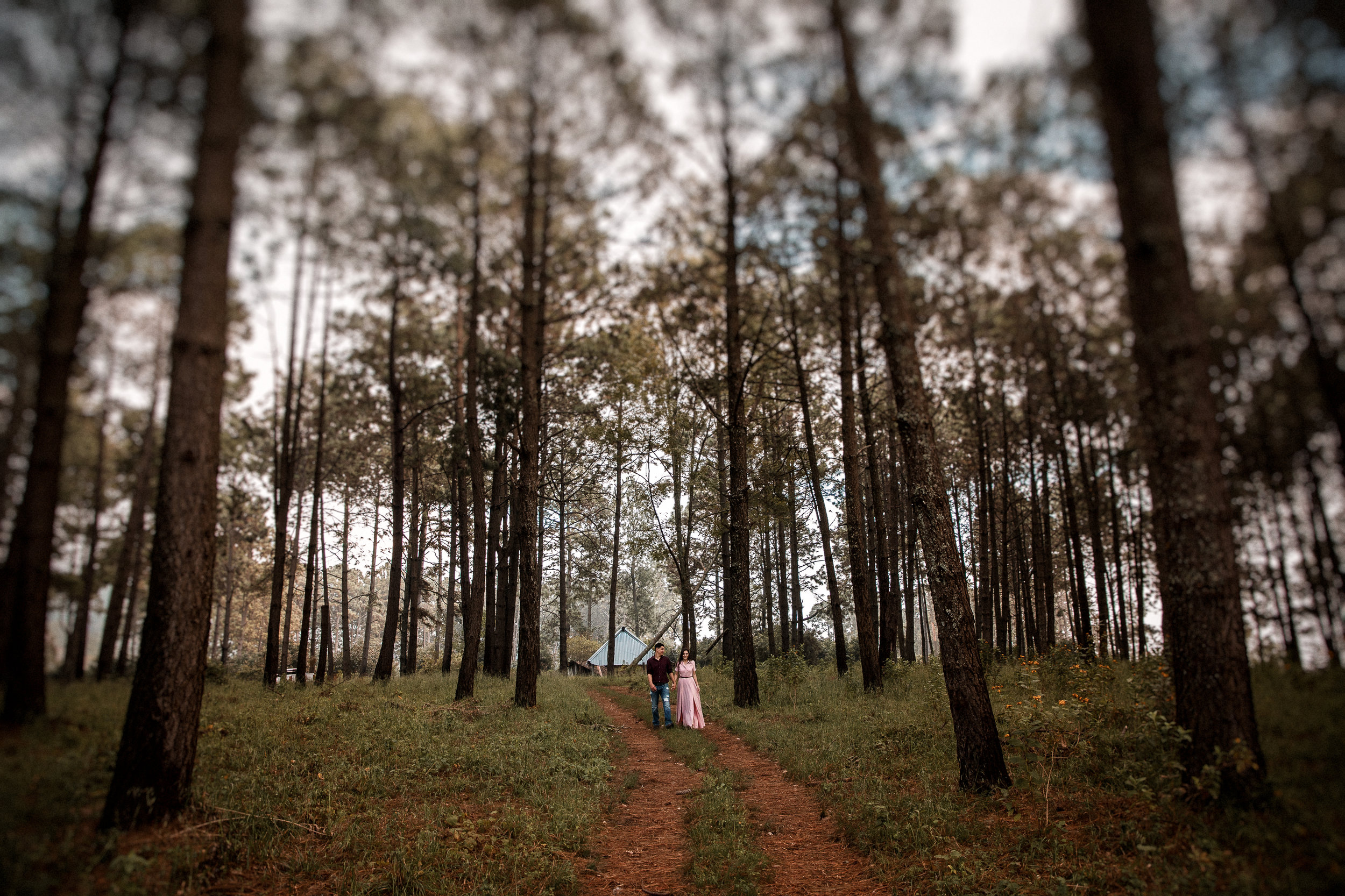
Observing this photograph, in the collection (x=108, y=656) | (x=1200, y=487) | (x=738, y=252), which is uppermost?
(x=738, y=252)

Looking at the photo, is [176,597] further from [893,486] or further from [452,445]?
[893,486]

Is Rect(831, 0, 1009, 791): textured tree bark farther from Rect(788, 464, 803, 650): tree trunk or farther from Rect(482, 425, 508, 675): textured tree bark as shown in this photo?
Rect(788, 464, 803, 650): tree trunk

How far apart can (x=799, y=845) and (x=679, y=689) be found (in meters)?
7.07

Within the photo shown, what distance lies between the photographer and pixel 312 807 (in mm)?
5621

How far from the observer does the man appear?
12938mm

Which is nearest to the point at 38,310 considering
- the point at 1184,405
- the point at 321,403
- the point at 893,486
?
the point at 1184,405

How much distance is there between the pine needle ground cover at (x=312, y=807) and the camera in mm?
3645

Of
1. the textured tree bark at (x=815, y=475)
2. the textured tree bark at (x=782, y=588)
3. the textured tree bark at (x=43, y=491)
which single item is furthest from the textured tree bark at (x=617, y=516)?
the textured tree bark at (x=43, y=491)

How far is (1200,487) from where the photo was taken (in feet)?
13.6

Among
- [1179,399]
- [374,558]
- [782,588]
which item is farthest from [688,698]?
[374,558]

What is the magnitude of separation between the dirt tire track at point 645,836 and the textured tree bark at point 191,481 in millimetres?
3379

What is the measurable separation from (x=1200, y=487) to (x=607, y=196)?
34.4ft

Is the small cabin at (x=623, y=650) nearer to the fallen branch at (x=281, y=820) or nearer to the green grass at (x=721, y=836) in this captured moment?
the green grass at (x=721, y=836)

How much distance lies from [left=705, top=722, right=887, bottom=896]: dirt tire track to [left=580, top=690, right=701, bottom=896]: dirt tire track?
0.81 meters
